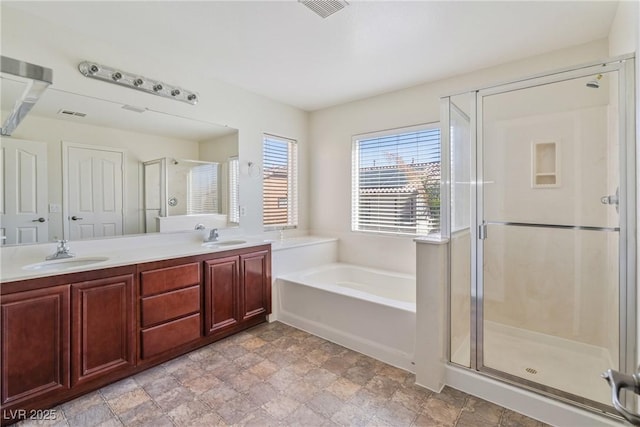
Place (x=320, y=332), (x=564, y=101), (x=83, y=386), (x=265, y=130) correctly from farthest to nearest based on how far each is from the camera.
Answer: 1. (x=265, y=130)
2. (x=320, y=332)
3. (x=564, y=101)
4. (x=83, y=386)

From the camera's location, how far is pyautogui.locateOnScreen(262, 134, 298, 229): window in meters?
3.83

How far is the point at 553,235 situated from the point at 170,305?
10.4 feet

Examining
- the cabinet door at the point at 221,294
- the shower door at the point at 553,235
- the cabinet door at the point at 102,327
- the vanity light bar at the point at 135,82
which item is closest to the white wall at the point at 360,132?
the shower door at the point at 553,235

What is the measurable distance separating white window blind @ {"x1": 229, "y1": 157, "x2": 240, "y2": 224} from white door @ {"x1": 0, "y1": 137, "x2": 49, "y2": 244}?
1553mm

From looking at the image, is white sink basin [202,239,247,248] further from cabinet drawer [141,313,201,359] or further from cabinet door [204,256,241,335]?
cabinet drawer [141,313,201,359]

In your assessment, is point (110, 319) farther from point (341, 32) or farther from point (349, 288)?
point (341, 32)

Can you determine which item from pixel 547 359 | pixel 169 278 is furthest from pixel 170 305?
pixel 547 359

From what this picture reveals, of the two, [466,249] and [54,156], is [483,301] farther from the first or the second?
[54,156]

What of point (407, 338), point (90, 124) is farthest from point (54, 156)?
point (407, 338)

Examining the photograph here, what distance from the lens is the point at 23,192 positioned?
215 centimetres

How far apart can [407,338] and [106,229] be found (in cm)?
260

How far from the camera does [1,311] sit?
1.65m

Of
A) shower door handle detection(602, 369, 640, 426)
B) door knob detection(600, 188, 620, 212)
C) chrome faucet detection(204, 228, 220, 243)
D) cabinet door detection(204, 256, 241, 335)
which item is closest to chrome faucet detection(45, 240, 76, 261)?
cabinet door detection(204, 256, 241, 335)

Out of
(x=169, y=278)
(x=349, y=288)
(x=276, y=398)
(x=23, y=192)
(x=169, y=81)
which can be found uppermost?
(x=169, y=81)
